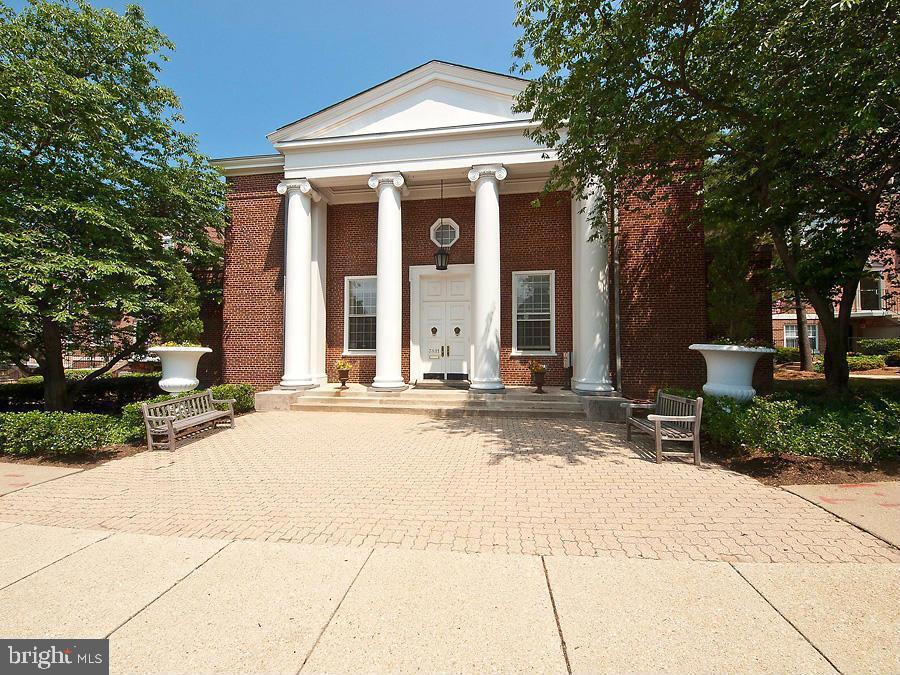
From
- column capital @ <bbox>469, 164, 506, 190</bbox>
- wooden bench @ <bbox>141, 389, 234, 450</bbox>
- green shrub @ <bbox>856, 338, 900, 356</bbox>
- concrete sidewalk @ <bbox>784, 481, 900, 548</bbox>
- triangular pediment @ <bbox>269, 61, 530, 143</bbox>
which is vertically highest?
triangular pediment @ <bbox>269, 61, 530, 143</bbox>

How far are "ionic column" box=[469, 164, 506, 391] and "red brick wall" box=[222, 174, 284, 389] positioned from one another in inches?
233

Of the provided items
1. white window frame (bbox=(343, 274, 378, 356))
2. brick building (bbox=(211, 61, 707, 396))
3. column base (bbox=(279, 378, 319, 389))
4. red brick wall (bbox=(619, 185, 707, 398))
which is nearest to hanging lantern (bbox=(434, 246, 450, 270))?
brick building (bbox=(211, 61, 707, 396))

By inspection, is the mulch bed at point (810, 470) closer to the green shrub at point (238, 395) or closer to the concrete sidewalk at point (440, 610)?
the concrete sidewalk at point (440, 610)

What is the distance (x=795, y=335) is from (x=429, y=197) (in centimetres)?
2981

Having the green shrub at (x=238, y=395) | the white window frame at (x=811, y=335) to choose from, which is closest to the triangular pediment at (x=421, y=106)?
the green shrub at (x=238, y=395)

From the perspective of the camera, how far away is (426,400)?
9758 millimetres

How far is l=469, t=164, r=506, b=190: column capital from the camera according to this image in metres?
9.98

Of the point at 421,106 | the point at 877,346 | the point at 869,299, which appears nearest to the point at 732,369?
the point at 421,106

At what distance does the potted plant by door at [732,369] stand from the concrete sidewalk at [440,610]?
450cm

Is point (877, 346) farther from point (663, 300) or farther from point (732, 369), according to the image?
point (732, 369)

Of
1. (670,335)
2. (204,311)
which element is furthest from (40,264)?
(670,335)

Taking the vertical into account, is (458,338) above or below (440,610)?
above

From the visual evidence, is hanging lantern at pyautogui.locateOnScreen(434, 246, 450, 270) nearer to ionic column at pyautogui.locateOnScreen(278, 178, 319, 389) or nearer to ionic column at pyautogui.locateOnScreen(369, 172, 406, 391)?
ionic column at pyautogui.locateOnScreen(369, 172, 406, 391)

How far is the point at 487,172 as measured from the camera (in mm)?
10016
